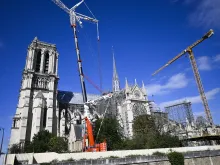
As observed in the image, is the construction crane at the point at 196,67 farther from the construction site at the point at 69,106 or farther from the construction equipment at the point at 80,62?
the construction equipment at the point at 80,62

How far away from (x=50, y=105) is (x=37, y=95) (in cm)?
Result: 464

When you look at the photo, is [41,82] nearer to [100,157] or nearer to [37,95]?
[37,95]

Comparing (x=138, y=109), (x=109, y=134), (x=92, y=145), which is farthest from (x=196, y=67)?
(x=92, y=145)

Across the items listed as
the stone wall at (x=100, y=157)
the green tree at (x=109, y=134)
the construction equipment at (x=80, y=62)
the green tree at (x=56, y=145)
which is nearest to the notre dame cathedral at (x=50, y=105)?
the green tree at (x=56, y=145)

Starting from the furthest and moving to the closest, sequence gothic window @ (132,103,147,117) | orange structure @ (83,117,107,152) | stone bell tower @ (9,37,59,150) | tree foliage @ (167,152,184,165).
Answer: gothic window @ (132,103,147,117)
stone bell tower @ (9,37,59,150)
orange structure @ (83,117,107,152)
tree foliage @ (167,152,184,165)

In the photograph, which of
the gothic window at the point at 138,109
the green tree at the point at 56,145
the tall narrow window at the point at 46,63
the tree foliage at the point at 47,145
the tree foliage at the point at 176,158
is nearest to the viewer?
the tree foliage at the point at 176,158

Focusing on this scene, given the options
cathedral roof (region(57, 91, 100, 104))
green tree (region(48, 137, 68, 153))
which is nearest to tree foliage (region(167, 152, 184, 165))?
green tree (region(48, 137, 68, 153))

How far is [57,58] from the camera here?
198ft

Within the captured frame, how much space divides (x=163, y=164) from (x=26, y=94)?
41594 mm

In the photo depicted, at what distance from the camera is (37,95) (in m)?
50.2

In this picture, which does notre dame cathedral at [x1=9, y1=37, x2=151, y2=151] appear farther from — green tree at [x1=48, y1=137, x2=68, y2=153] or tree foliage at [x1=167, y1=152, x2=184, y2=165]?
tree foliage at [x1=167, y1=152, x2=184, y2=165]

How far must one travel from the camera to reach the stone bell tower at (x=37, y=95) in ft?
150

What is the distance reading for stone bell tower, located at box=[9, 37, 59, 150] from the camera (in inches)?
1804

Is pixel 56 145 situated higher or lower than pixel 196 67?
lower
